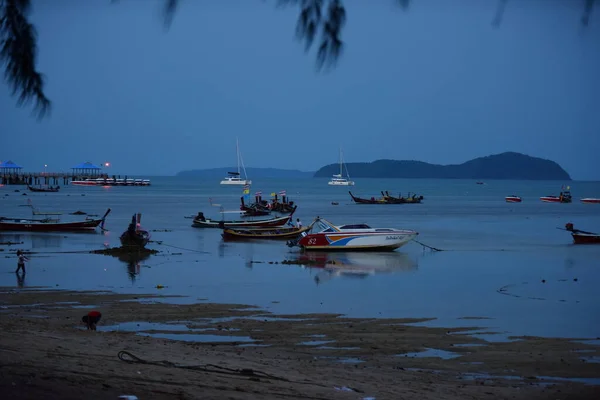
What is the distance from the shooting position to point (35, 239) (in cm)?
4197

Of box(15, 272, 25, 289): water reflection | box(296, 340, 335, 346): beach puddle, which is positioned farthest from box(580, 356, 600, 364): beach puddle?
box(15, 272, 25, 289): water reflection

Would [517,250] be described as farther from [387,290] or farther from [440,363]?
[440,363]

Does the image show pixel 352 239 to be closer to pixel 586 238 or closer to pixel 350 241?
pixel 350 241

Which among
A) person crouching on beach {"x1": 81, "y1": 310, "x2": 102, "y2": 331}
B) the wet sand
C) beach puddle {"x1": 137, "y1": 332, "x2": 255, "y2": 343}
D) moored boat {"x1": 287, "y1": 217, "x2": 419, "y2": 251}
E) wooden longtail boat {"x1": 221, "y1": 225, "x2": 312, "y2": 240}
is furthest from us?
wooden longtail boat {"x1": 221, "y1": 225, "x2": 312, "y2": 240}

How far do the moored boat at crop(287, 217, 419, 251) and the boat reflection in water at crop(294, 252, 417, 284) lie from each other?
19.7 inches

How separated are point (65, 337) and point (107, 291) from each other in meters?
10.2

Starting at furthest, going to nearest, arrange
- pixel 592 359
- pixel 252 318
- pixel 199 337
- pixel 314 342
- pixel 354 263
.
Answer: pixel 354 263
pixel 252 318
pixel 199 337
pixel 314 342
pixel 592 359

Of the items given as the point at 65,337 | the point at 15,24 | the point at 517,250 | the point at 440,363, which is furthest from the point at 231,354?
the point at 517,250

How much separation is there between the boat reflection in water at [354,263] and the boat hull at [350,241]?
47 cm

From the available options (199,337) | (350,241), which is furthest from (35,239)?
(199,337)

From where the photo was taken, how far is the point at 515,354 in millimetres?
14602

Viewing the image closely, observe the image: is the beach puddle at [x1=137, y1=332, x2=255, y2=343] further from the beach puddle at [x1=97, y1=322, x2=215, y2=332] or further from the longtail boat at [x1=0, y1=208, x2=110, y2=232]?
the longtail boat at [x1=0, y1=208, x2=110, y2=232]

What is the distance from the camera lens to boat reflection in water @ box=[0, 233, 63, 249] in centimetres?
3881

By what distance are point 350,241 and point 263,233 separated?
8729 millimetres
